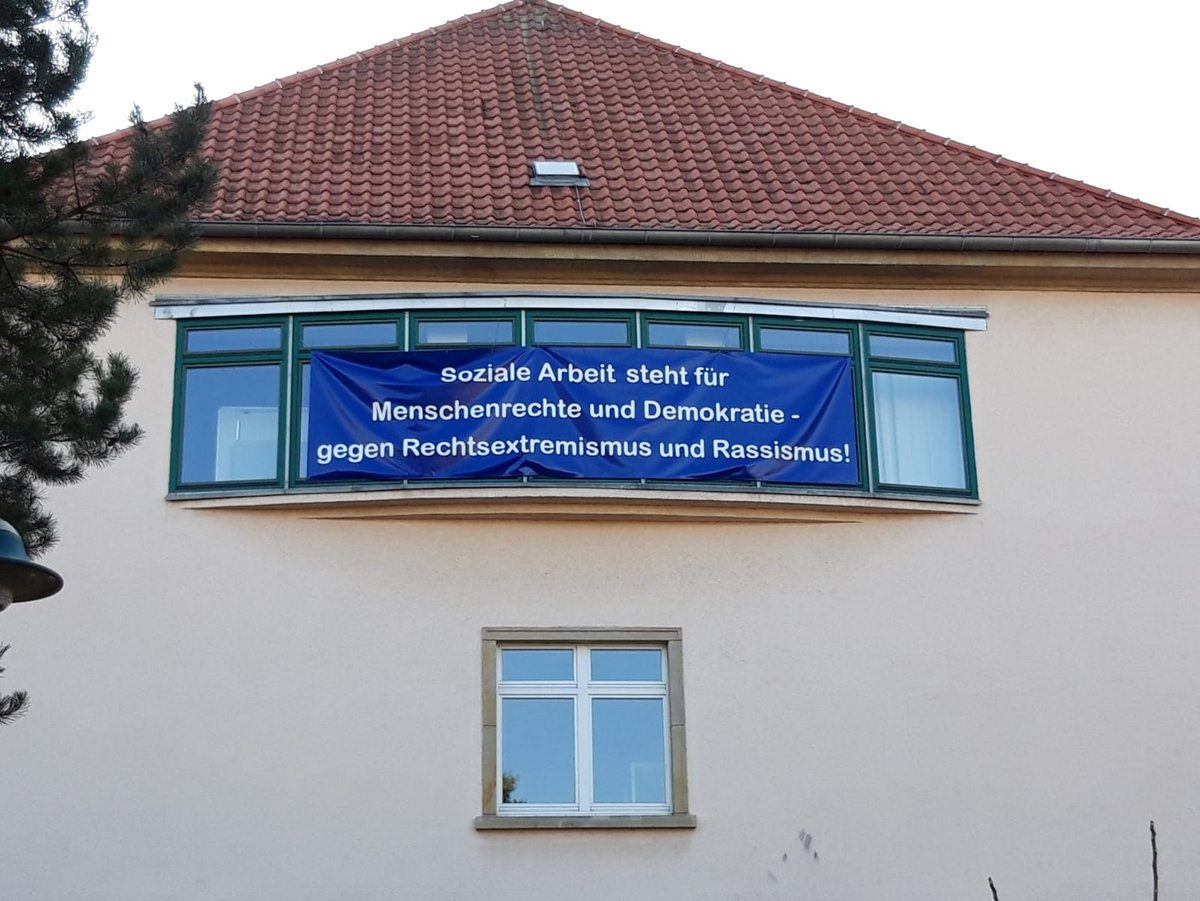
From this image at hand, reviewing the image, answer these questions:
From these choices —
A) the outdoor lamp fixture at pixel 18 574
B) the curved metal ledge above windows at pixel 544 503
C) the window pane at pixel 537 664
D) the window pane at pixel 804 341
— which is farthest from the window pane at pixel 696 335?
the outdoor lamp fixture at pixel 18 574

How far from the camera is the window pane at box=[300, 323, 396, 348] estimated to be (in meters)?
15.7

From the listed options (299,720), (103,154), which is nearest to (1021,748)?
(299,720)

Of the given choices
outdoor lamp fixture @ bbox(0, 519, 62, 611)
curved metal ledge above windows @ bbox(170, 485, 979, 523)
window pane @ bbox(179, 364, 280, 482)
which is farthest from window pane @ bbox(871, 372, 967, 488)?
outdoor lamp fixture @ bbox(0, 519, 62, 611)

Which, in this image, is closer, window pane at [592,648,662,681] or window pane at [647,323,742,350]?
window pane at [592,648,662,681]

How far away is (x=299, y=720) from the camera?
47.9 feet

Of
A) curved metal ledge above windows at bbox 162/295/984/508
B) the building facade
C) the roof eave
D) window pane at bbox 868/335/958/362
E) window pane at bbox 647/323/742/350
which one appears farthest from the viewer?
window pane at bbox 868/335/958/362

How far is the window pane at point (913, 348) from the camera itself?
16078 millimetres

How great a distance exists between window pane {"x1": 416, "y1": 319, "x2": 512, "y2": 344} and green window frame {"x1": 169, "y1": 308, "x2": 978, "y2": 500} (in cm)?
1

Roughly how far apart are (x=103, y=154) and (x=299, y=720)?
17.4 ft

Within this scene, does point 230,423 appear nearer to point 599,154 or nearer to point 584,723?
point 584,723

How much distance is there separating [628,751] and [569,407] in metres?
2.59

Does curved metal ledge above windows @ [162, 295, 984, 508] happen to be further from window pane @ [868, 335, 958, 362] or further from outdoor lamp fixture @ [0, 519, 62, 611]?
outdoor lamp fixture @ [0, 519, 62, 611]

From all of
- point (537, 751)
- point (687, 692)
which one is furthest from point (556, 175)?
point (537, 751)

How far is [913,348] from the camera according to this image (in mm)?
16156
